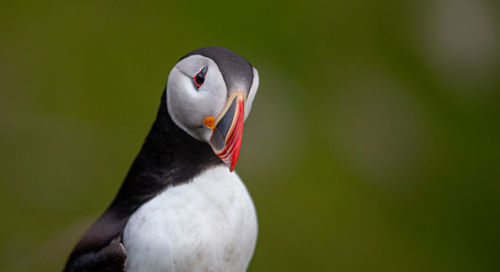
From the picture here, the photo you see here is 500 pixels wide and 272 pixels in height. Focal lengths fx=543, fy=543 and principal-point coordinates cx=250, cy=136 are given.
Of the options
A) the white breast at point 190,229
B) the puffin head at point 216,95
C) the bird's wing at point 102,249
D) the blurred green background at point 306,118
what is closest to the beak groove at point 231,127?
the puffin head at point 216,95

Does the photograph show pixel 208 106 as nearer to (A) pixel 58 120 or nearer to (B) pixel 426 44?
(A) pixel 58 120

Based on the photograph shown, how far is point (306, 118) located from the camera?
195 cm

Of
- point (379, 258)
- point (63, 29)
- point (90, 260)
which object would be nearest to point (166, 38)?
point (63, 29)

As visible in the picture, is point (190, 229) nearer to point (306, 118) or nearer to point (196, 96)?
point (196, 96)

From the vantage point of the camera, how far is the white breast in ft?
2.40

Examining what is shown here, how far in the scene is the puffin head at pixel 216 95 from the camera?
667 mm

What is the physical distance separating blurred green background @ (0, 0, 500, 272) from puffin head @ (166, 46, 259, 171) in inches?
42.8

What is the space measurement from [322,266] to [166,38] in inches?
36.7

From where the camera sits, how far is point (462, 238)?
1894mm

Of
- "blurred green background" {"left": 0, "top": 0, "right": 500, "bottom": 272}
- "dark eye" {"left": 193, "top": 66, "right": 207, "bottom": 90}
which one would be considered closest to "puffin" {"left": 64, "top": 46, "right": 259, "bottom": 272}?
"dark eye" {"left": 193, "top": 66, "right": 207, "bottom": 90}

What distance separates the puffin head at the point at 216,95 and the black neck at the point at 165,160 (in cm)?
4

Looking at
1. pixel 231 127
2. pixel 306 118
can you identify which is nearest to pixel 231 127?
pixel 231 127

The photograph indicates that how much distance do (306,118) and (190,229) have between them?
4.13ft

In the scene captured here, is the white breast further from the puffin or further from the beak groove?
the beak groove
